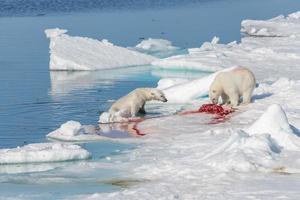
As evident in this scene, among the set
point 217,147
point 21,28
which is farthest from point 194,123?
point 21,28

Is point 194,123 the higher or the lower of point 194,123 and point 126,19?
the lower

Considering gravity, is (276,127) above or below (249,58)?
below

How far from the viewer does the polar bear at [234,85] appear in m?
11.4

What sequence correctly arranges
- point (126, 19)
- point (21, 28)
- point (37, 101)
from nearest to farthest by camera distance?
point (37, 101) < point (21, 28) < point (126, 19)

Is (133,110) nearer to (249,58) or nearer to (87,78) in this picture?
(87,78)

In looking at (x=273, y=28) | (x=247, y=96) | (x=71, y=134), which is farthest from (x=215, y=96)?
(x=273, y=28)

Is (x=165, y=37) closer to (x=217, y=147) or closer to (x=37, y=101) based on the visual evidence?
(x=37, y=101)

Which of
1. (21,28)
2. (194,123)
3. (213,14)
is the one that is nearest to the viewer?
(194,123)

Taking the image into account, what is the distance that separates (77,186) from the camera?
282 inches

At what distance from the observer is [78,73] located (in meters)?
16.9

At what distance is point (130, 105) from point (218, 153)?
382 centimetres

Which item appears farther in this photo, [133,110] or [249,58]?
[249,58]

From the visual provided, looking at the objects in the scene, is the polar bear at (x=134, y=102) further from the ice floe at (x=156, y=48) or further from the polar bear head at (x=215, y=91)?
the ice floe at (x=156, y=48)

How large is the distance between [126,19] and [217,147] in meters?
19.6
